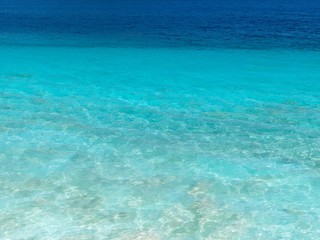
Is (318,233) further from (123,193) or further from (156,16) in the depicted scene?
(156,16)

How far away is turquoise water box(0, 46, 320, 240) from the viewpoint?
33.7ft

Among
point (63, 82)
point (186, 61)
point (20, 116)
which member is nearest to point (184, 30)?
point (186, 61)

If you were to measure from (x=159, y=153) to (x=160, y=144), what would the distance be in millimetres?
687

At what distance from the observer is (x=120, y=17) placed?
49688 mm

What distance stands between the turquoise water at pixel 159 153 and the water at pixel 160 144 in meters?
0.04

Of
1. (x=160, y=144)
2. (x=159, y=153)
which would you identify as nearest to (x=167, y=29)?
(x=160, y=144)

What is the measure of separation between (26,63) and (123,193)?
1684cm

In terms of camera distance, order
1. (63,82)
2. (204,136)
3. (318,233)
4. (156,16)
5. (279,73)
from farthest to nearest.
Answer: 1. (156,16)
2. (279,73)
3. (63,82)
4. (204,136)
5. (318,233)

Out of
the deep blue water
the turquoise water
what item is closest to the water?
the turquoise water

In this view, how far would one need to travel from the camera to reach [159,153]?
1378 cm

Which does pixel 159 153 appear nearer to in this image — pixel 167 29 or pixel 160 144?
pixel 160 144

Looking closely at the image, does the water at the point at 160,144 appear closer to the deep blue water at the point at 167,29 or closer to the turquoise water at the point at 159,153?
the turquoise water at the point at 159,153

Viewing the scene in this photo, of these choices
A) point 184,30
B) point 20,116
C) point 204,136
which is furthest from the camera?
point 184,30

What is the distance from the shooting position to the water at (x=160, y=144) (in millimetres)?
10328
